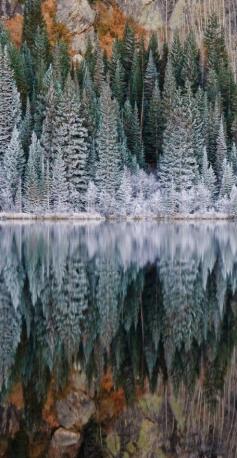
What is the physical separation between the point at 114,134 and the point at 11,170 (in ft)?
35.3

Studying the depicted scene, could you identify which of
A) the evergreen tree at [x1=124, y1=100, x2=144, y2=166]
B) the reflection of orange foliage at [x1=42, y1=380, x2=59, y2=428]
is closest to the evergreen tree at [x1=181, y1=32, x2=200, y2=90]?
the evergreen tree at [x1=124, y1=100, x2=144, y2=166]

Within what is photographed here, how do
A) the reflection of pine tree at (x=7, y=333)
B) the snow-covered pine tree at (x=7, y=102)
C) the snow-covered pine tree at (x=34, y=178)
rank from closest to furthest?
the reflection of pine tree at (x=7, y=333) < the snow-covered pine tree at (x=34, y=178) < the snow-covered pine tree at (x=7, y=102)

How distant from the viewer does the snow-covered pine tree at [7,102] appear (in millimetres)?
63656

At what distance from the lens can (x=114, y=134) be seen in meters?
64.6

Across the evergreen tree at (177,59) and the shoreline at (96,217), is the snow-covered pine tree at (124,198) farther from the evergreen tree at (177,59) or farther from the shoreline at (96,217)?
the evergreen tree at (177,59)

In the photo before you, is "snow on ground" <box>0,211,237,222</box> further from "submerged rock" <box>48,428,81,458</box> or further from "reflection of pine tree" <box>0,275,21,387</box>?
"submerged rock" <box>48,428,81,458</box>

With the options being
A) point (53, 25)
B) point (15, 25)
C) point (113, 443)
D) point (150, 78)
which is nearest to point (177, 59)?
point (150, 78)

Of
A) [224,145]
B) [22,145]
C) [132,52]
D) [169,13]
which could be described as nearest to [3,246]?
[22,145]

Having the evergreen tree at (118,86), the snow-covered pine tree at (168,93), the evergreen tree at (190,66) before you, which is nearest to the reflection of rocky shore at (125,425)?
the snow-covered pine tree at (168,93)

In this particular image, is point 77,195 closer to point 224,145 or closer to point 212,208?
point 212,208

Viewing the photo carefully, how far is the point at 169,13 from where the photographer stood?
97562 millimetres

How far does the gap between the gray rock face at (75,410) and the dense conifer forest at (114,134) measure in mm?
48602

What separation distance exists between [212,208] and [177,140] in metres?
7.77

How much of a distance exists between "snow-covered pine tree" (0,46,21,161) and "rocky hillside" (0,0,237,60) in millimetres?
27268
